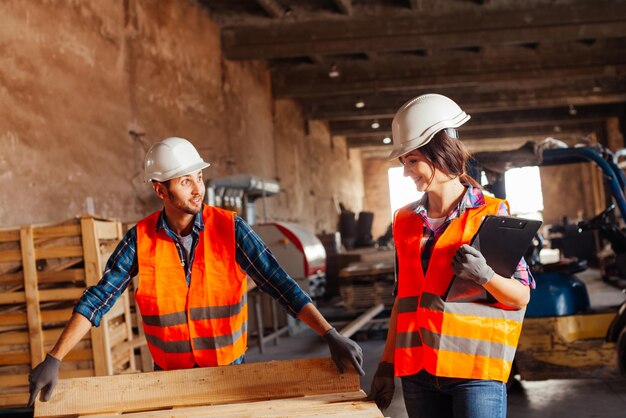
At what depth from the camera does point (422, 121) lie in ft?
7.92

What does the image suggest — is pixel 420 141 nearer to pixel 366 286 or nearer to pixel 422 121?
pixel 422 121

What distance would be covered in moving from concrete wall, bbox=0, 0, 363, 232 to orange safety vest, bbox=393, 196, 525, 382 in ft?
16.0

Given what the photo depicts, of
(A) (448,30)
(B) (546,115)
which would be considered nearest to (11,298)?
(A) (448,30)

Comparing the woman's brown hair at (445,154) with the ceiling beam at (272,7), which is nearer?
the woman's brown hair at (445,154)

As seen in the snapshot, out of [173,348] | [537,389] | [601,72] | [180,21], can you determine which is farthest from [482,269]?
[601,72]

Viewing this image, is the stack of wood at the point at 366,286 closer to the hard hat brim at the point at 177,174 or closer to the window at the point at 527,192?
the hard hat brim at the point at 177,174

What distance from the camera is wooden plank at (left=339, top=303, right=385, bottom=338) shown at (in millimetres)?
7614

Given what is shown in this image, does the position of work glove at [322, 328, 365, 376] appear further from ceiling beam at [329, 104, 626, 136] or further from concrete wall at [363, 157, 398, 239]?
concrete wall at [363, 157, 398, 239]

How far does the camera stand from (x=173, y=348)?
2.99m

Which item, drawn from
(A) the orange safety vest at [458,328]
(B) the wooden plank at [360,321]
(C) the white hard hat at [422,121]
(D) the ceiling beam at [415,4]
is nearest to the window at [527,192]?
(D) the ceiling beam at [415,4]

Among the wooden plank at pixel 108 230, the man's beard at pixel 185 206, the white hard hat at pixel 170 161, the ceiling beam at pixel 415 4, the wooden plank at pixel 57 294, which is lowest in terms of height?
the wooden plank at pixel 57 294

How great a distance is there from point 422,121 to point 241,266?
1.10 metres

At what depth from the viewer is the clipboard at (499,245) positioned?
220cm

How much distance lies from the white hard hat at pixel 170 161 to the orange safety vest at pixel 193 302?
0.32 metres
